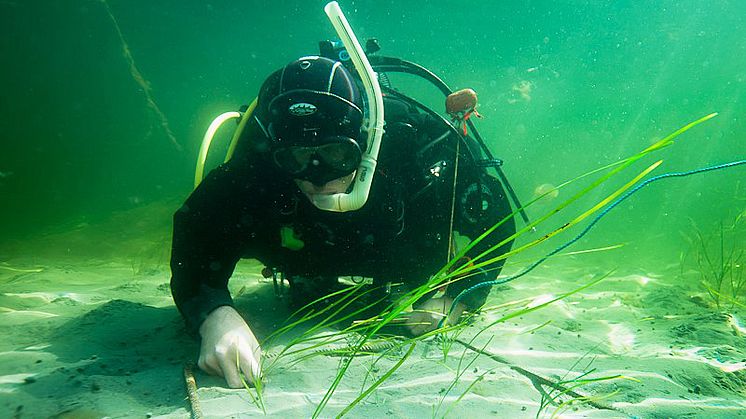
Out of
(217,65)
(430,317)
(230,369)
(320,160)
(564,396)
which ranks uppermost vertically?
(217,65)

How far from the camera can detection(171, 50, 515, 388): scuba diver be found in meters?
2.46

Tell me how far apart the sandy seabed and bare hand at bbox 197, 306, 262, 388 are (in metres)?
0.08

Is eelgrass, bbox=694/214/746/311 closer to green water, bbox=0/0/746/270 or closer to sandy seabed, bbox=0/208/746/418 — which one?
sandy seabed, bbox=0/208/746/418

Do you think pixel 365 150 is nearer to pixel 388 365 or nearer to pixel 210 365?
pixel 388 365

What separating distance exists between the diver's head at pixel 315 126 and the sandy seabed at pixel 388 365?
1.27 metres

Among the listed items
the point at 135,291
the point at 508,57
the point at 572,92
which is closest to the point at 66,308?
the point at 135,291

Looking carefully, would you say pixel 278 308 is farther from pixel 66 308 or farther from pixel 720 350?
pixel 720 350

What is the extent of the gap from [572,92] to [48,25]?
2005 inches

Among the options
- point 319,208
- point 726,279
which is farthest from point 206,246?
point 726,279

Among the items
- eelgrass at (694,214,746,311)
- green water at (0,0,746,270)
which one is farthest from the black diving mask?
green water at (0,0,746,270)

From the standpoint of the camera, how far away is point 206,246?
2.64 m

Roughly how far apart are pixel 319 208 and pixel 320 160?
425 mm

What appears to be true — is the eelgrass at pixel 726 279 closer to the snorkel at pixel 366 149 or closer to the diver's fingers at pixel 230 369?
the snorkel at pixel 366 149

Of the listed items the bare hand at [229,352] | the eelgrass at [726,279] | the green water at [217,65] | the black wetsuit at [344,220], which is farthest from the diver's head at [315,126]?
the green water at [217,65]
